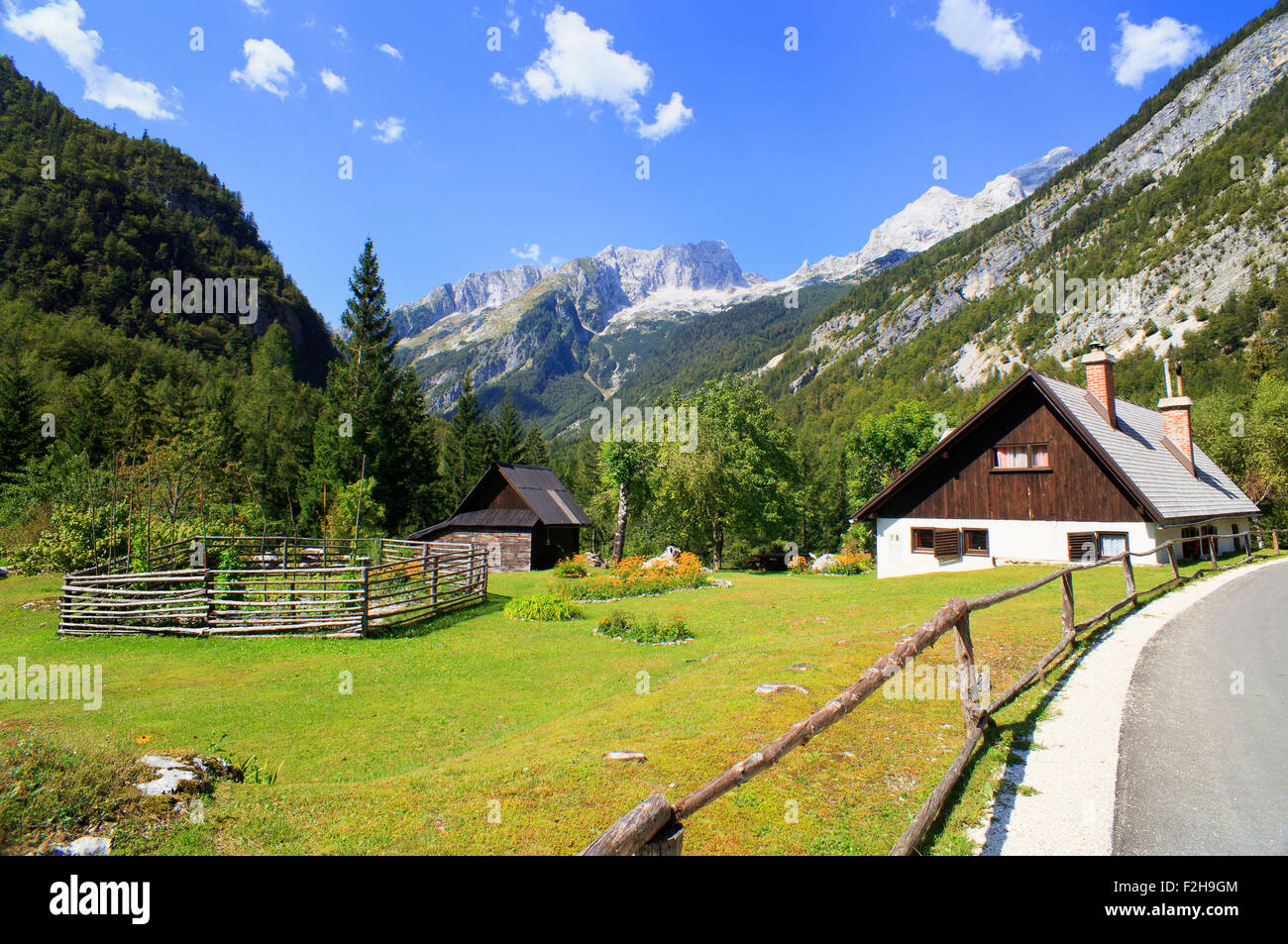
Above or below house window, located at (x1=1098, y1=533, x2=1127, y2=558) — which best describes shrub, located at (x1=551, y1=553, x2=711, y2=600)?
below

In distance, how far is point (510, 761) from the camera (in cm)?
683

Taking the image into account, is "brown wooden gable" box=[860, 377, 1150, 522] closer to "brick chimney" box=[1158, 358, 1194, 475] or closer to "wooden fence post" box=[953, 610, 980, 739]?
"brick chimney" box=[1158, 358, 1194, 475]

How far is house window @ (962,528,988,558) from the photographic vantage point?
2573 centimetres

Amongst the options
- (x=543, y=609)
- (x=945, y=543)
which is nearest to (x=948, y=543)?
(x=945, y=543)

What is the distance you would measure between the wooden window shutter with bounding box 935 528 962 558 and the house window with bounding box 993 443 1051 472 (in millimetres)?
3300

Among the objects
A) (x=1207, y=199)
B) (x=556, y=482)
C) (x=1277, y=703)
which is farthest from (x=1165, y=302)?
(x=1277, y=703)

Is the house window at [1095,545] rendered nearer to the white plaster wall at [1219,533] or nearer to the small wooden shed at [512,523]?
the white plaster wall at [1219,533]

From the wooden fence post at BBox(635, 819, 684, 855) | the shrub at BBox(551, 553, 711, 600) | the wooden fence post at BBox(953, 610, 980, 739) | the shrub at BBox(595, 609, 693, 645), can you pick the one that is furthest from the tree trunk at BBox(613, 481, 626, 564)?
the wooden fence post at BBox(635, 819, 684, 855)

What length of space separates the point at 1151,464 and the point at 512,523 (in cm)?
3535

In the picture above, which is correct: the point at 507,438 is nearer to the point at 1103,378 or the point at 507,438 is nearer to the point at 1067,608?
the point at 1103,378

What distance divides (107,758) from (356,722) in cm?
516

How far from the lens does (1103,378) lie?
26.8 m
